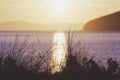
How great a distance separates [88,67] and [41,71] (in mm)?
854

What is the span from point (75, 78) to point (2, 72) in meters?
1.26

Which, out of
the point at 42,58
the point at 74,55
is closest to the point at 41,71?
the point at 42,58

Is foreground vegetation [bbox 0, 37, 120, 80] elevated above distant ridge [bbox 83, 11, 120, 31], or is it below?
above

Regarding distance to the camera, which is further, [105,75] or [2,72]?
[105,75]

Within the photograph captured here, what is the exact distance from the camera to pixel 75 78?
21.6 feet

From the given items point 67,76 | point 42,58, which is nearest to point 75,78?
point 67,76

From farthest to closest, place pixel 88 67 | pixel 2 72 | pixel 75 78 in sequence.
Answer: pixel 88 67, pixel 75 78, pixel 2 72

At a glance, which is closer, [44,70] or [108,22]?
[44,70]

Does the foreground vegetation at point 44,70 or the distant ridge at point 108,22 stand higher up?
the foreground vegetation at point 44,70

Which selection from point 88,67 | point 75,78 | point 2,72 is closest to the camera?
point 2,72

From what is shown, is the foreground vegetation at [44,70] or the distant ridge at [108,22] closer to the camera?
the foreground vegetation at [44,70]

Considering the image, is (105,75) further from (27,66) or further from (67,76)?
(27,66)

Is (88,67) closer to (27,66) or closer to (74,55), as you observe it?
(74,55)

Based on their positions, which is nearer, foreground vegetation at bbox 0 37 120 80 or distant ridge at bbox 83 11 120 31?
foreground vegetation at bbox 0 37 120 80
